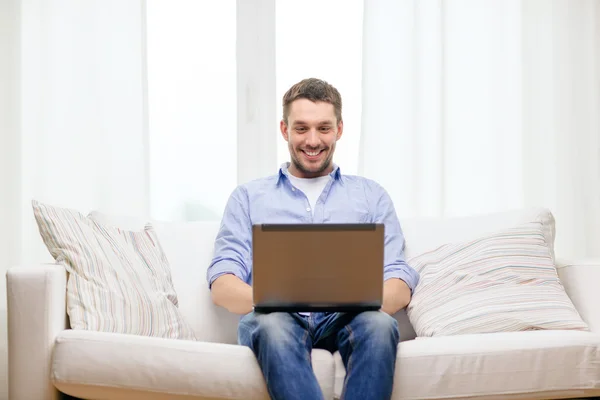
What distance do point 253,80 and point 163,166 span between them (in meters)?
0.56

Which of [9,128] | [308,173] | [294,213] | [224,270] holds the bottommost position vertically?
[224,270]

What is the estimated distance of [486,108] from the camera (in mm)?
3121

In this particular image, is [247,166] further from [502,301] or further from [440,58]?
[502,301]

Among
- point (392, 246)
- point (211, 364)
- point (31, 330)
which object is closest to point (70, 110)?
point (31, 330)


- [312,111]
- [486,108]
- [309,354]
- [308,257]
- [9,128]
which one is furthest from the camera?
[486,108]

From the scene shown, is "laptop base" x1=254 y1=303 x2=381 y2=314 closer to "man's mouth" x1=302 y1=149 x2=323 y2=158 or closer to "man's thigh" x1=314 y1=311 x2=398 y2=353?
"man's thigh" x1=314 y1=311 x2=398 y2=353

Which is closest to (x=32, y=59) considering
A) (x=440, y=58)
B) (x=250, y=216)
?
(x=250, y=216)

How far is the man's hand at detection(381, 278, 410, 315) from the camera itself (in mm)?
2033

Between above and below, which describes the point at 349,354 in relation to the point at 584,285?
below

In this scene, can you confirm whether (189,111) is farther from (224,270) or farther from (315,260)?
(315,260)

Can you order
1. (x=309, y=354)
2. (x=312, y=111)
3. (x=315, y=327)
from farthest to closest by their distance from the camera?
(x=312, y=111)
(x=315, y=327)
(x=309, y=354)

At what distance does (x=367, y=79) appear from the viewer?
10.2ft

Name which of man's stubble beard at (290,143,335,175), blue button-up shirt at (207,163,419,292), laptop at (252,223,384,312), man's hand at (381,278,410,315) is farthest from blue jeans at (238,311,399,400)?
man's stubble beard at (290,143,335,175)

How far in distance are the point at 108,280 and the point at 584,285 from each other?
1403 millimetres
